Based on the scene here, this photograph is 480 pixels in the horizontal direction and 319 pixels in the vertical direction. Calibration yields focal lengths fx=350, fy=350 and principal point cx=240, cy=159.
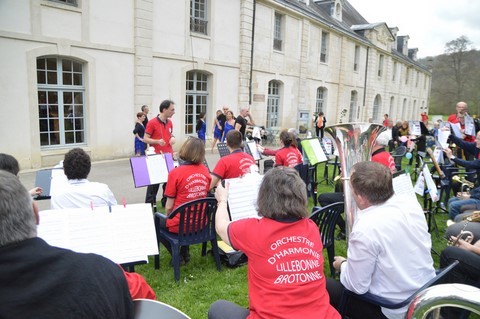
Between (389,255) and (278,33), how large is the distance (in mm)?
16993

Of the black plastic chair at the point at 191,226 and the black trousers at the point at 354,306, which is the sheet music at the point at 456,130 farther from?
the black trousers at the point at 354,306

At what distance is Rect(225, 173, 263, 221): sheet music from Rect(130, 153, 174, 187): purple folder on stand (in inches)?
80.8

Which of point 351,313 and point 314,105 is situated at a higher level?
point 314,105

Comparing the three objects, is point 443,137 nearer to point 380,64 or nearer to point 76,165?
point 76,165

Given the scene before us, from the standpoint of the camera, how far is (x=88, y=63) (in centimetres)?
983

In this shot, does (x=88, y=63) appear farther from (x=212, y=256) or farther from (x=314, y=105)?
(x=314, y=105)

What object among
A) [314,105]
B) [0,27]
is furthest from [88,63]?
[314,105]

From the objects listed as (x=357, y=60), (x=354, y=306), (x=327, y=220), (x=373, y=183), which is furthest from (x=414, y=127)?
(x=357, y=60)

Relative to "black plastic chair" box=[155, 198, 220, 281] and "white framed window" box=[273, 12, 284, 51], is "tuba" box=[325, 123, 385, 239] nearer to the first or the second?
"black plastic chair" box=[155, 198, 220, 281]

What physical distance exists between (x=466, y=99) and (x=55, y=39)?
37.3m

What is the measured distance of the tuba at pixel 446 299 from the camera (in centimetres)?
135

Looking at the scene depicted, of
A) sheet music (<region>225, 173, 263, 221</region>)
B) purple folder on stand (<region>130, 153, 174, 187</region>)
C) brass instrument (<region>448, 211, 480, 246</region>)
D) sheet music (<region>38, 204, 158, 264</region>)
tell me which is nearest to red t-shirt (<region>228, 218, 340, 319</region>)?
sheet music (<region>38, 204, 158, 264</region>)

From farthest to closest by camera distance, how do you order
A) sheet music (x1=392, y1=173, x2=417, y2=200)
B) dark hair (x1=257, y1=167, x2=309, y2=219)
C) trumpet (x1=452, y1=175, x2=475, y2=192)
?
trumpet (x1=452, y1=175, x2=475, y2=192) < sheet music (x1=392, y1=173, x2=417, y2=200) < dark hair (x1=257, y1=167, x2=309, y2=219)

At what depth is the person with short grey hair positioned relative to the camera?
115 cm
